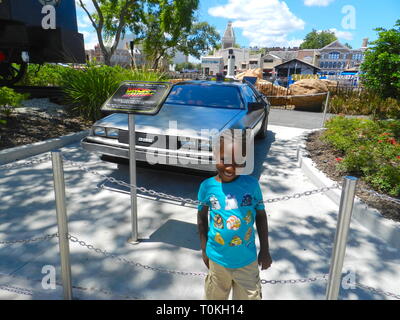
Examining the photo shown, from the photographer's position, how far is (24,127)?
6.77m

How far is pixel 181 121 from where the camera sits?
4465 mm

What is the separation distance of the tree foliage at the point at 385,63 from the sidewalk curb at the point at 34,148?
286 inches

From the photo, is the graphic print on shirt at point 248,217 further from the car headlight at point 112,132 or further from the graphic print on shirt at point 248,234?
the car headlight at point 112,132

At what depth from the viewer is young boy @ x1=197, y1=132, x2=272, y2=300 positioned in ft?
5.95

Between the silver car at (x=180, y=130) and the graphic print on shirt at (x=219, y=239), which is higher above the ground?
the silver car at (x=180, y=130)

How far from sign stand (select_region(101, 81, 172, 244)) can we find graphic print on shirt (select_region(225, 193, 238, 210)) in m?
1.31

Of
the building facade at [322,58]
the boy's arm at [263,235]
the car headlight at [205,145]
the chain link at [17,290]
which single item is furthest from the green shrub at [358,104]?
the building facade at [322,58]

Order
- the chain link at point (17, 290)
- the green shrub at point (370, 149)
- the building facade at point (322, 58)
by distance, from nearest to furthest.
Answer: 1. the chain link at point (17, 290)
2. the green shrub at point (370, 149)
3. the building facade at point (322, 58)

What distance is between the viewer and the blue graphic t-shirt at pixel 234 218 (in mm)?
1816

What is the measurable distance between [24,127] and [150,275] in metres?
5.59

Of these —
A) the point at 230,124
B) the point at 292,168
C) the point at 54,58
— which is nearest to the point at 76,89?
the point at 54,58

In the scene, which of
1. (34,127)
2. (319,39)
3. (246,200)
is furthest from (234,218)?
(319,39)

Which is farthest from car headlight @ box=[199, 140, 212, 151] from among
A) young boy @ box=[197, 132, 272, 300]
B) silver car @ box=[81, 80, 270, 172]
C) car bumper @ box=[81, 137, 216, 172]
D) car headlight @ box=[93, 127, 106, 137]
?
young boy @ box=[197, 132, 272, 300]
